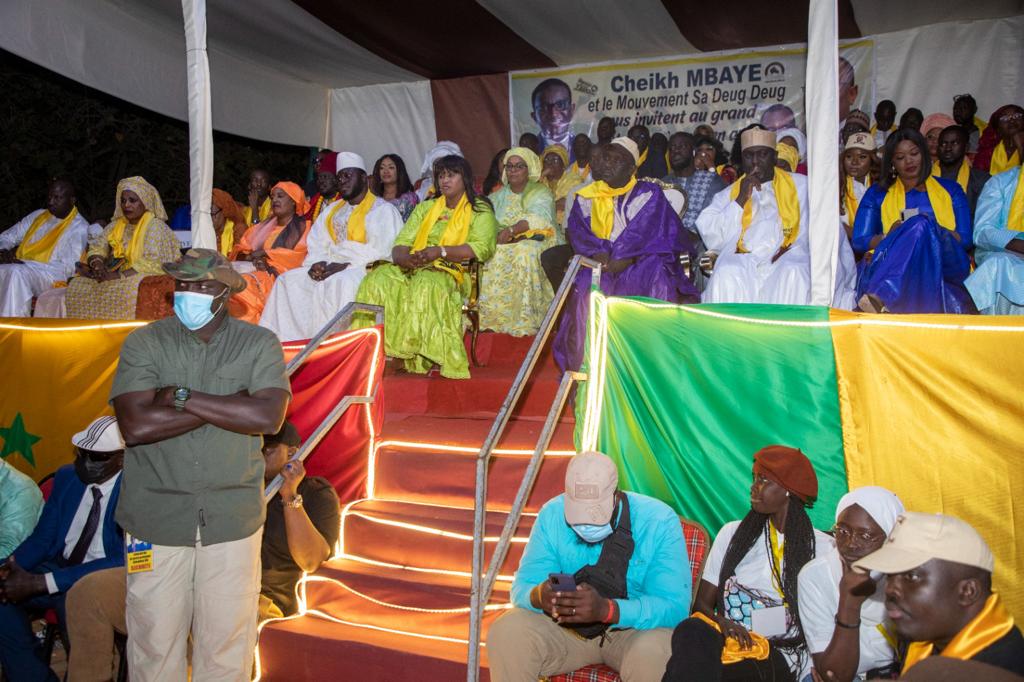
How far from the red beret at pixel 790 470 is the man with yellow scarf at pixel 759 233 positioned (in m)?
2.02

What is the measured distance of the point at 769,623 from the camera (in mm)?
3486

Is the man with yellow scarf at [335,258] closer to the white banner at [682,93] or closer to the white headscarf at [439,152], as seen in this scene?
the white headscarf at [439,152]

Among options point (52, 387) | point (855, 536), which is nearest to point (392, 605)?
point (855, 536)

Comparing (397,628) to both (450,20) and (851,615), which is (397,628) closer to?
(851,615)

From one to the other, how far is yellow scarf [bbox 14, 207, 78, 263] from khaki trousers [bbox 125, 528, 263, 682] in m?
6.19

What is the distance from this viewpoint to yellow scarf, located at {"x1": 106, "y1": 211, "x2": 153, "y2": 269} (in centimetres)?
744

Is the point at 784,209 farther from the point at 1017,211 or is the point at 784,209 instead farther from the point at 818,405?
the point at 818,405

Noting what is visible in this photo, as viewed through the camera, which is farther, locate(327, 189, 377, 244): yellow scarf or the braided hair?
locate(327, 189, 377, 244): yellow scarf

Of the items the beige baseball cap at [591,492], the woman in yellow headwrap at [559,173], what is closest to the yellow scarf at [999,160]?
the woman in yellow headwrap at [559,173]

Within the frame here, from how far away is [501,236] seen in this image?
22.8ft

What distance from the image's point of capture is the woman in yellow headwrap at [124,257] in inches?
286

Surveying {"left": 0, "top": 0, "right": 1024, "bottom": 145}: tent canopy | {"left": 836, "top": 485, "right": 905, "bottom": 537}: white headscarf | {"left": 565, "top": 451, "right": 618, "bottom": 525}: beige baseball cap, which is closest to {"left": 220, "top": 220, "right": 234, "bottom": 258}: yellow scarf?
{"left": 0, "top": 0, "right": 1024, "bottom": 145}: tent canopy

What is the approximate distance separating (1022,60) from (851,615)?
630cm

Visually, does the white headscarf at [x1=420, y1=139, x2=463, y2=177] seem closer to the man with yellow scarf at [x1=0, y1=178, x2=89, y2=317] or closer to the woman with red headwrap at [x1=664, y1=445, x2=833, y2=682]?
the man with yellow scarf at [x1=0, y1=178, x2=89, y2=317]
